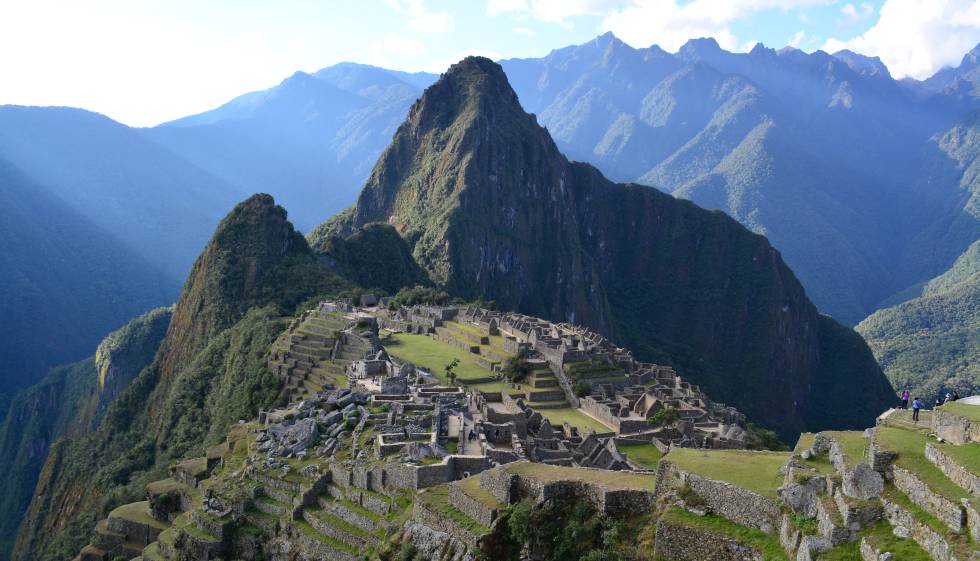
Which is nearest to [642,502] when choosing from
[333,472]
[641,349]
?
[333,472]

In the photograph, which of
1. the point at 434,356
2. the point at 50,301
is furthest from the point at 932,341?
the point at 50,301

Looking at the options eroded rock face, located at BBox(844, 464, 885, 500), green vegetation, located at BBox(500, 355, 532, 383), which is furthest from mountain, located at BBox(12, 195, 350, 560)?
eroded rock face, located at BBox(844, 464, 885, 500)

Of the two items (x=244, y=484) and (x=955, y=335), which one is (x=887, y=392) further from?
(x=244, y=484)

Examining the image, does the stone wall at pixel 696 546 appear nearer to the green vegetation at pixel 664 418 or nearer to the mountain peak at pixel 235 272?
the green vegetation at pixel 664 418

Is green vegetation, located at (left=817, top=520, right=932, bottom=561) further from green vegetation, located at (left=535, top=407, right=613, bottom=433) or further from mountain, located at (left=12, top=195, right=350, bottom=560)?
mountain, located at (left=12, top=195, right=350, bottom=560)

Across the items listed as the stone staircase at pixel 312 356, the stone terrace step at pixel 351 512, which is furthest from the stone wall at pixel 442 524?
the stone staircase at pixel 312 356

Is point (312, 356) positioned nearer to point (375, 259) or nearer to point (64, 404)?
point (375, 259)
